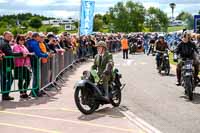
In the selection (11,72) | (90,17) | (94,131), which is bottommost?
(94,131)

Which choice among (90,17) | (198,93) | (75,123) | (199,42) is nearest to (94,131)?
(75,123)

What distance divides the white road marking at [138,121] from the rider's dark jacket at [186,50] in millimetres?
3238

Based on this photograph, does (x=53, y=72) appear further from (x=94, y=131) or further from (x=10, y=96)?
(x=94, y=131)

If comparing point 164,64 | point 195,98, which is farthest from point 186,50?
point 164,64

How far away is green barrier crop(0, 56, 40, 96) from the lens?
1321 cm

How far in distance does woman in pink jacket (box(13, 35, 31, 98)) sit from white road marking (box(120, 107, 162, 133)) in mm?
3124

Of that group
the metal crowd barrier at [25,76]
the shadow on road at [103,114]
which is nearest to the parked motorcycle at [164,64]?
the metal crowd barrier at [25,76]

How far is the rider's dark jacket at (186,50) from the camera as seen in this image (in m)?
14.5

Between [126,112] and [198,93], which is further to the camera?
[198,93]

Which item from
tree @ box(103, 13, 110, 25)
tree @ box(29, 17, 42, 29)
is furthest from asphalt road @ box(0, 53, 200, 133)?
tree @ box(103, 13, 110, 25)

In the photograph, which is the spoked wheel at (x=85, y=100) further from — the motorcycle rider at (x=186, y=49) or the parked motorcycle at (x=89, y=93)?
the motorcycle rider at (x=186, y=49)

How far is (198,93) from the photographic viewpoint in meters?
14.9

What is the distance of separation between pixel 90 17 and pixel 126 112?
21.2 metres

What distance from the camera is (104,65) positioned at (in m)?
12.0
